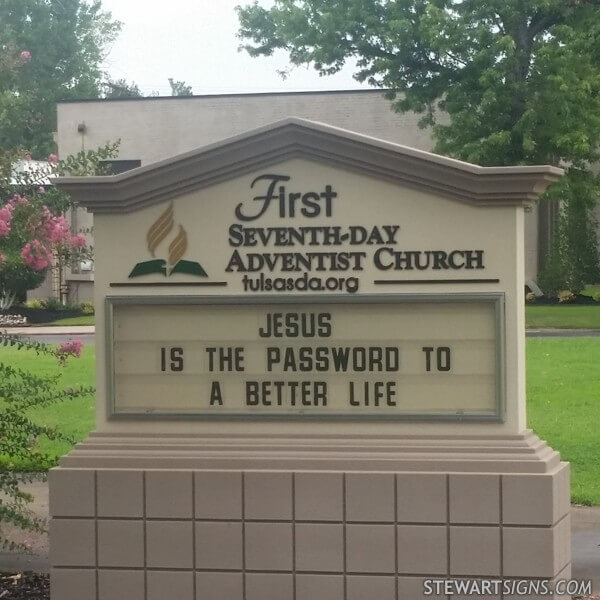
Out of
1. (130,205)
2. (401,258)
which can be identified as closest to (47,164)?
(130,205)

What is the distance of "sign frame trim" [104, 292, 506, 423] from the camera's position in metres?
5.79

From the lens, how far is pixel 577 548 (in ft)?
24.6

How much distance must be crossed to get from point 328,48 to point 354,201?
90.4ft

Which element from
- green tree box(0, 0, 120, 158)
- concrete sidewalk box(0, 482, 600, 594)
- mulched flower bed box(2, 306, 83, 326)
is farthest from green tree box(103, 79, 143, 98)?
concrete sidewalk box(0, 482, 600, 594)

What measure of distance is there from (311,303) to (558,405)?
774cm

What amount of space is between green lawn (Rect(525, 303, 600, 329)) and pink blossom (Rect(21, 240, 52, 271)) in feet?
62.1

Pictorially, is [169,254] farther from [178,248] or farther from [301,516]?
[301,516]

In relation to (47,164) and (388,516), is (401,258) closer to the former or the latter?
(388,516)

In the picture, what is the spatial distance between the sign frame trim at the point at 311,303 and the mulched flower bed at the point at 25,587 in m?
1.31


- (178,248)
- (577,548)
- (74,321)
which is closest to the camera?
(178,248)

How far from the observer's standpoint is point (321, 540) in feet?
19.2

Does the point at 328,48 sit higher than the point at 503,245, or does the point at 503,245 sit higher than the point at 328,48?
the point at 328,48

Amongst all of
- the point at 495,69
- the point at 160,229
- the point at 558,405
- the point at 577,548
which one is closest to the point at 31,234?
the point at 160,229

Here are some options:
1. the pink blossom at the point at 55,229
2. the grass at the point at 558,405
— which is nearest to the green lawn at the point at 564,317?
the grass at the point at 558,405
